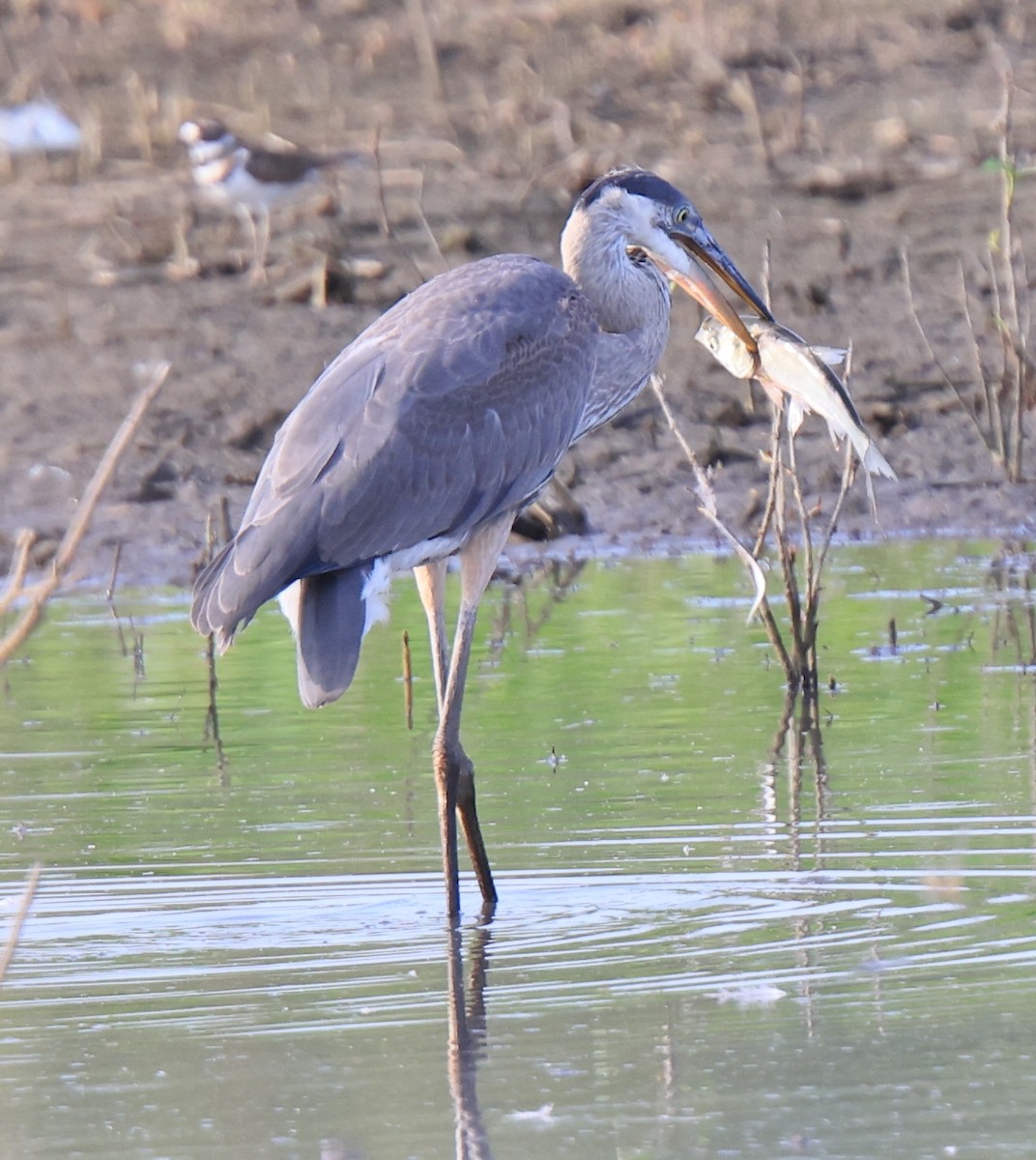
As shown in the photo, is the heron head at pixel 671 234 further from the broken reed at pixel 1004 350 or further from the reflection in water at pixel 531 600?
the broken reed at pixel 1004 350

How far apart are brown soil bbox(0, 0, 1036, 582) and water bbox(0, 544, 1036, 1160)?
2.08m

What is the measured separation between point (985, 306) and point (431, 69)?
14.1ft

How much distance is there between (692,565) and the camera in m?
9.62

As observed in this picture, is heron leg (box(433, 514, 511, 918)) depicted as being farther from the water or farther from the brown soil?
the brown soil

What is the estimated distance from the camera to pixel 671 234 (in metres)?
6.45

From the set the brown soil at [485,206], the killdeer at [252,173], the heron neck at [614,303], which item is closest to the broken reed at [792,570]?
the heron neck at [614,303]

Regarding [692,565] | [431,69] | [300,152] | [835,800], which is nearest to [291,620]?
[835,800]

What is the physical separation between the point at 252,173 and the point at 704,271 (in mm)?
6358

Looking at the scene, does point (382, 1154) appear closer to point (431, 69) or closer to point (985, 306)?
point (985, 306)

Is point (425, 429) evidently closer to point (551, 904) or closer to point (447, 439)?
point (447, 439)

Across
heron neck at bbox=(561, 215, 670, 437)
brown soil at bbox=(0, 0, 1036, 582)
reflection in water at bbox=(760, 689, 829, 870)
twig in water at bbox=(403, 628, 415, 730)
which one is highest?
heron neck at bbox=(561, 215, 670, 437)

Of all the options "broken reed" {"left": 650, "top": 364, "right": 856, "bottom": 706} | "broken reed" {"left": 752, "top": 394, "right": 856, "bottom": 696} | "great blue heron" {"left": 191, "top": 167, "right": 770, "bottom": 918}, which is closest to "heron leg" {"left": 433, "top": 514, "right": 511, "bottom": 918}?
"great blue heron" {"left": 191, "top": 167, "right": 770, "bottom": 918}

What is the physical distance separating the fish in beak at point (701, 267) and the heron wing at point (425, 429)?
0.42 metres

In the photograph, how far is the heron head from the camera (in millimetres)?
6344
